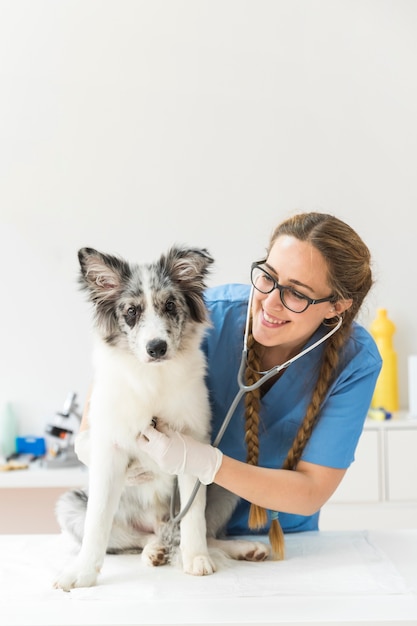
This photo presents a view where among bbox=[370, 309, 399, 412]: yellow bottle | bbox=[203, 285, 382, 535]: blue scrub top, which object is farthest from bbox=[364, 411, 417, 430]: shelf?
bbox=[203, 285, 382, 535]: blue scrub top

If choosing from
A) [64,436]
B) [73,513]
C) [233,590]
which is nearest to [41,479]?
[64,436]

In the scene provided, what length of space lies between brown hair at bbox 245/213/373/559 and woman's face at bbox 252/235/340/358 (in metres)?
0.02

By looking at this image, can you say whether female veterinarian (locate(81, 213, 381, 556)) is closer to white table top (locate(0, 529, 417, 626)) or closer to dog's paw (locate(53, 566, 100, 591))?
white table top (locate(0, 529, 417, 626))

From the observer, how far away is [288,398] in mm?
1993

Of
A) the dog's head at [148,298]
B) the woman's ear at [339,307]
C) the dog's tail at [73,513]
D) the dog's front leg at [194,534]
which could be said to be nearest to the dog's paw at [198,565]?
the dog's front leg at [194,534]

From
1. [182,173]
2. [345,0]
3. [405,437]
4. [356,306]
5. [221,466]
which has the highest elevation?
[345,0]

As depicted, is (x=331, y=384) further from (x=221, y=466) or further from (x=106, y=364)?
(x=106, y=364)

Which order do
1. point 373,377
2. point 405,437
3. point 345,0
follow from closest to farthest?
point 373,377
point 405,437
point 345,0

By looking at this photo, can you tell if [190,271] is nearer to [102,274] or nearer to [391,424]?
[102,274]

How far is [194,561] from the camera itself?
166cm

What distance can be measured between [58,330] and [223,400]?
1.81 m

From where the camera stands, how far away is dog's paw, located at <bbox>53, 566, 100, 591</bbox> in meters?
1.57

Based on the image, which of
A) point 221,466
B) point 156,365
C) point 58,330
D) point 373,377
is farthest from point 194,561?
point 58,330

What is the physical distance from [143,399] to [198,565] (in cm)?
40
